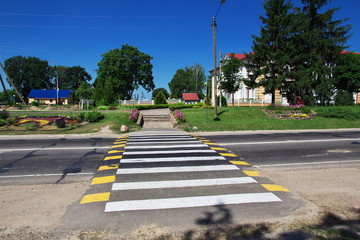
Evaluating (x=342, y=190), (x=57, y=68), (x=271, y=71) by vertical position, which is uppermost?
(x=57, y=68)

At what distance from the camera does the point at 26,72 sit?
92.1 meters

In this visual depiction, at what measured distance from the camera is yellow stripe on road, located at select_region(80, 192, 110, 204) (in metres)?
4.61

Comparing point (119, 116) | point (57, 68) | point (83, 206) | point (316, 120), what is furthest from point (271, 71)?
point (57, 68)

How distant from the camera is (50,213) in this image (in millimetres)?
4086

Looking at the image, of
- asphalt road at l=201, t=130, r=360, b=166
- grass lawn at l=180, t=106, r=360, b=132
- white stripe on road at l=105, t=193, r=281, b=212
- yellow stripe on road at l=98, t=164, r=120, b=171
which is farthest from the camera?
grass lawn at l=180, t=106, r=360, b=132

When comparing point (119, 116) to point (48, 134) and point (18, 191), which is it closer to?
point (48, 134)

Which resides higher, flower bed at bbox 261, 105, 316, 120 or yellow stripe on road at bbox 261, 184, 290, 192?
flower bed at bbox 261, 105, 316, 120

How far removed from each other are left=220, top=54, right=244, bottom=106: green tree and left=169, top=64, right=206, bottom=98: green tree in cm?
5320

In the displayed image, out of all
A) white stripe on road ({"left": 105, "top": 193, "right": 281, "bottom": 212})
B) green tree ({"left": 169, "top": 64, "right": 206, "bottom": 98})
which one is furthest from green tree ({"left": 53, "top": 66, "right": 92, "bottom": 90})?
white stripe on road ({"left": 105, "top": 193, "right": 281, "bottom": 212})

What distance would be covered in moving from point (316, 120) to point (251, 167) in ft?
57.1

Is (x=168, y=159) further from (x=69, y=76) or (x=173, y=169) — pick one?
(x=69, y=76)

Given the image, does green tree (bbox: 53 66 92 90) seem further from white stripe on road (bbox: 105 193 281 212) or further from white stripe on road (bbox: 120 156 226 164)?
white stripe on road (bbox: 105 193 281 212)

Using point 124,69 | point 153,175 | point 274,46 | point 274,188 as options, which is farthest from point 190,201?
point 124,69

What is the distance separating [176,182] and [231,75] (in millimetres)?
25108
